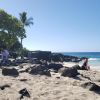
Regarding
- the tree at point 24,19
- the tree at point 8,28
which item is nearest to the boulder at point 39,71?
the tree at point 8,28

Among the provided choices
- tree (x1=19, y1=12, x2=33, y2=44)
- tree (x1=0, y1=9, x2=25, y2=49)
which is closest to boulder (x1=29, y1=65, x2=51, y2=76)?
tree (x1=0, y1=9, x2=25, y2=49)

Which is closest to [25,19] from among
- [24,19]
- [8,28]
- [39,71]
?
[24,19]

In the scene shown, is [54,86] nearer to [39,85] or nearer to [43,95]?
[39,85]

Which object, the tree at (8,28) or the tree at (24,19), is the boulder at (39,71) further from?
the tree at (24,19)

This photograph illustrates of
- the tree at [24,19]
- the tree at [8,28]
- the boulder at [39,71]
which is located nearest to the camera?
the boulder at [39,71]

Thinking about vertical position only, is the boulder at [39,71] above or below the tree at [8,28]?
below

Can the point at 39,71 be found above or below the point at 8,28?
below

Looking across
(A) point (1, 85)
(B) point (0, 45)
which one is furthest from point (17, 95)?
(B) point (0, 45)

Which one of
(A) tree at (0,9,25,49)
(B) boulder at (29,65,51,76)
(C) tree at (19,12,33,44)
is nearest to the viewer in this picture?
(B) boulder at (29,65,51,76)

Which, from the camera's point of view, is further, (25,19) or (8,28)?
(25,19)

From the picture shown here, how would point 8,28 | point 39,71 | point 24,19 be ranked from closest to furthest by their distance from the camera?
point 39,71, point 8,28, point 24,19

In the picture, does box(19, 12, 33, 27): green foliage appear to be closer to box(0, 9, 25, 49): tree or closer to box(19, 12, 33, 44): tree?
box(19, 12, 33, 44): tree

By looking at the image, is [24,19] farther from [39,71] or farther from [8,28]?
[39,71]

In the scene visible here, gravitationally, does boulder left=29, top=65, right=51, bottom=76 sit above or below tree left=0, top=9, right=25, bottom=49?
below
